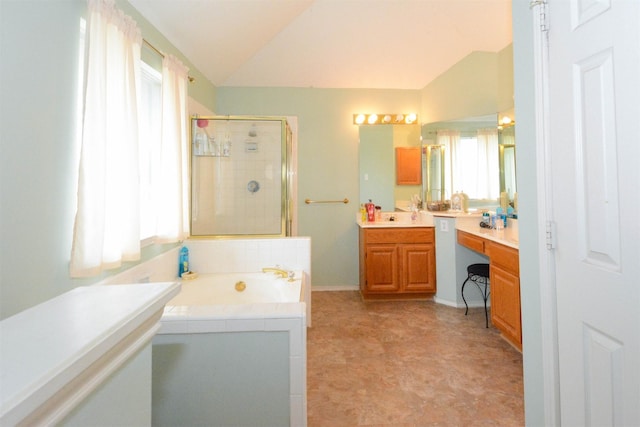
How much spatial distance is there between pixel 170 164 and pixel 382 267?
2.28m

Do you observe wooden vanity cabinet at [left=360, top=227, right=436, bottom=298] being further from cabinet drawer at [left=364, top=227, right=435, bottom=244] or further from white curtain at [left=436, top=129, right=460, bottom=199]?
white curtain at [left=436, top=129, right=460, bottom=199]

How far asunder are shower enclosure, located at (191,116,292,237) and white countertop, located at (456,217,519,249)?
68.2 inches

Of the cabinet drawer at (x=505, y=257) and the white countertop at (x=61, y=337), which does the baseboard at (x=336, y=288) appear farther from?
the white countertop at (x=61, y=337)

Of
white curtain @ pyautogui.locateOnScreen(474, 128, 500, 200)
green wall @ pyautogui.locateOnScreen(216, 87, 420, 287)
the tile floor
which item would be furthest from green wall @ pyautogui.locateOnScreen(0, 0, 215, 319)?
white curtain @ pyautogui.locateOnScreen(474, 128, 500, 200)

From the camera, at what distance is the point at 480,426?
4.84 ft

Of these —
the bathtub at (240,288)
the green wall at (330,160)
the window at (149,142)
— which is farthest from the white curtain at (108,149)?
the green wall at (330,160)

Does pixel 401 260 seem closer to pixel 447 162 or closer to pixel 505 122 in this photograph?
pixel 447 162

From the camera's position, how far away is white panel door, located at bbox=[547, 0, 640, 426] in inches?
30.5

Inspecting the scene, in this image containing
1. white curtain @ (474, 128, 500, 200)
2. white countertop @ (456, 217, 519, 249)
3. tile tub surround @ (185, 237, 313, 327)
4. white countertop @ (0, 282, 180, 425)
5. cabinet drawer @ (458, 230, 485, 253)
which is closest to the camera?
white countertop @ (0, 282, 180, 425)

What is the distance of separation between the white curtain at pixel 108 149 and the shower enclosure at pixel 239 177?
1.01 m

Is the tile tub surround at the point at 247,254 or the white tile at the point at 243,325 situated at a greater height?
the tile tub surround at the point at 247,254

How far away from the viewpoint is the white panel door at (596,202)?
774mm

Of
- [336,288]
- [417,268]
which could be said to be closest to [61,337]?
[417,268]

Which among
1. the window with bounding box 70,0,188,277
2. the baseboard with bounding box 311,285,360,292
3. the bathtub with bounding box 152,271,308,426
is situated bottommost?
the baseboard with bounding box 311,285,360,292
